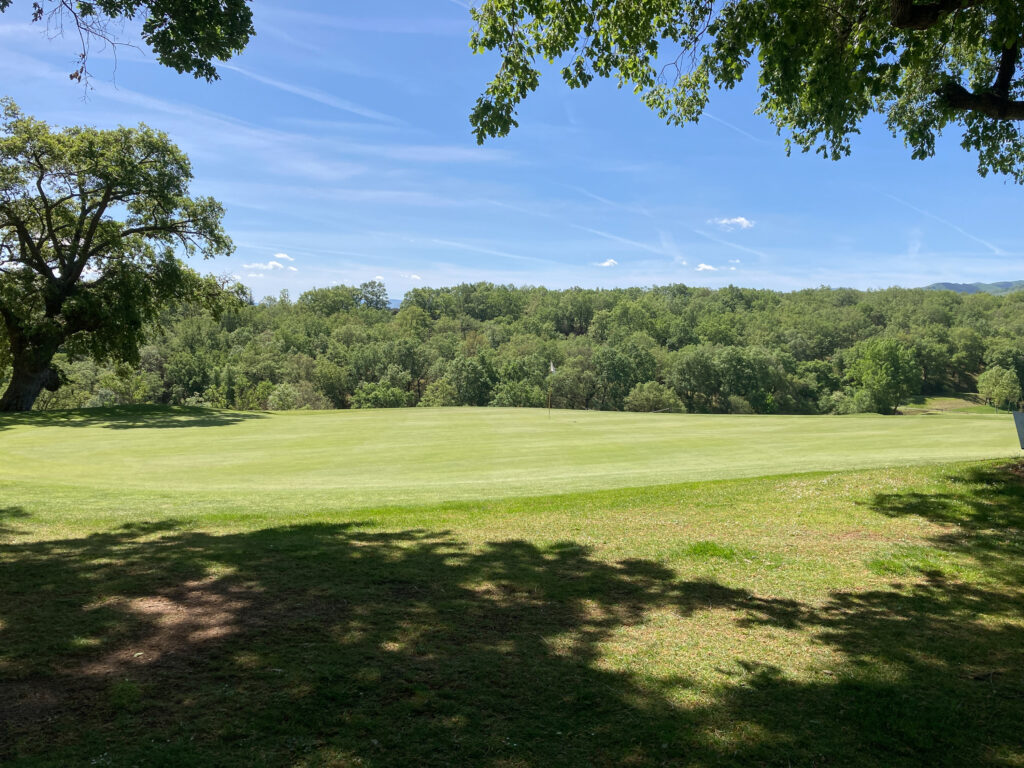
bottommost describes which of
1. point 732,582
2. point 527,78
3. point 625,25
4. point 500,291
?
point 732,582

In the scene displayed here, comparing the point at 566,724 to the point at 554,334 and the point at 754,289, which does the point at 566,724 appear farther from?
the point at 754,289

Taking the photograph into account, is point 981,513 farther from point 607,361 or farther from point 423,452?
point 607,361

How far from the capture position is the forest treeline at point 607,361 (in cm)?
8800

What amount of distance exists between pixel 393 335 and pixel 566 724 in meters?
125

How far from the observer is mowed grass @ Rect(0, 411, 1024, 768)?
10.4ft

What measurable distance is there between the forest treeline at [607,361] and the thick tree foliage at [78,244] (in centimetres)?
3940

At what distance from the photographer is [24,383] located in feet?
90.5

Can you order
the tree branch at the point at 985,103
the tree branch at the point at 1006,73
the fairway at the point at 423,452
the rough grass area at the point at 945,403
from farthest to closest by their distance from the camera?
the rough grass area at the point at 945,403
the fairway at the point at 423,452
the tree branch at the point at 1006,73
the tree branch at the point at 985,103

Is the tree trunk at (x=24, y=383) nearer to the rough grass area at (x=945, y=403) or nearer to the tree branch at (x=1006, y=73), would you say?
the tree branch at (x=1006, y=73)

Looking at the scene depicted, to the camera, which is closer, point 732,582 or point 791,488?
point 732,582

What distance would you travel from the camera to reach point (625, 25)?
9.46 metres

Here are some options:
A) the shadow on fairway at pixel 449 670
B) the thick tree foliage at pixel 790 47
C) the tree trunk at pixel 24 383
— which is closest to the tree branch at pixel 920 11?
the thick tree foliage at pixel 790 47

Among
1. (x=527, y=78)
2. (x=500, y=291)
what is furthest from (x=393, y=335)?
(x=527, y=78)

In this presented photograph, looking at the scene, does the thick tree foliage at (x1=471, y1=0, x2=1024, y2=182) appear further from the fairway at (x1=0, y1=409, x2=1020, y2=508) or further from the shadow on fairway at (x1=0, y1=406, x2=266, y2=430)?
the shadow on fairway at (x1=0, y1=406, x2=266, y2=430)
